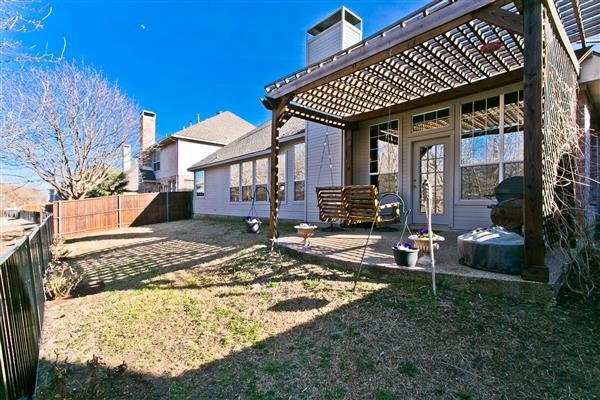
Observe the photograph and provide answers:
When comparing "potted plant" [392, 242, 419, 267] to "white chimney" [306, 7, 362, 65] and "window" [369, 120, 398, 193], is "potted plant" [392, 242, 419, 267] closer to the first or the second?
"window" [369, 120, 398, 193]

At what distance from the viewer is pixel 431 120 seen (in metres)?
6.88

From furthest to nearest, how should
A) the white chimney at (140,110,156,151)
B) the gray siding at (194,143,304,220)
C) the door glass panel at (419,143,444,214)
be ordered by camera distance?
1. the white chimney at (140,110,156,151)
2. the gray siding at (194,143,304,220)
3. the door glass panel at (419,143,444,214)

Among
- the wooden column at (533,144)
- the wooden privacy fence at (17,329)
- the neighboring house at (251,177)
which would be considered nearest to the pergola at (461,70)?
the wooden column at (533,144)

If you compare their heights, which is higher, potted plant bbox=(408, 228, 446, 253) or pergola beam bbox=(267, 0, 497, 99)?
pergola beam bbox=(267, 0, 497, 99)

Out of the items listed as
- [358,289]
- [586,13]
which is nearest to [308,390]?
[358,289]

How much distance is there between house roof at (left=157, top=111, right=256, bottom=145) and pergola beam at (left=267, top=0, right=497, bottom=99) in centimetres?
1526

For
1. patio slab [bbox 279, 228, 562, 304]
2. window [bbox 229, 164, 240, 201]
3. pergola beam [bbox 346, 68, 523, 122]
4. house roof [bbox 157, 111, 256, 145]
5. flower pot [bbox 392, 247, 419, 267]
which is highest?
house roof [bbox 157, 111, 256, 145]

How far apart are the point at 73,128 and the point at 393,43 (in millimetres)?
14039

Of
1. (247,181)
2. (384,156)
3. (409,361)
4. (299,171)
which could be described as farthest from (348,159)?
(409,361)

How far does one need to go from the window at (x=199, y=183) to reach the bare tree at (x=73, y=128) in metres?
3.79

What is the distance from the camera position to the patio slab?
2.85m

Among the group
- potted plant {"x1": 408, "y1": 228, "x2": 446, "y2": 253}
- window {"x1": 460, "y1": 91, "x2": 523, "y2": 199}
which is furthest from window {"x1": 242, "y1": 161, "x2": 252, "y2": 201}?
potted plant {"x1": 408, "y1": 228, "x2": 446, "y2": 253}

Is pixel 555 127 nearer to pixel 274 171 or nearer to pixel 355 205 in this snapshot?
pixel 355 205

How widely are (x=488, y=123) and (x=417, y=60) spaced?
7.02 feet
